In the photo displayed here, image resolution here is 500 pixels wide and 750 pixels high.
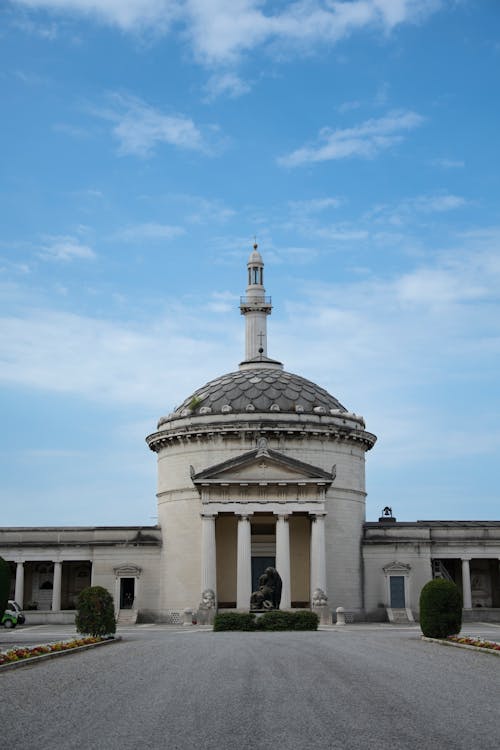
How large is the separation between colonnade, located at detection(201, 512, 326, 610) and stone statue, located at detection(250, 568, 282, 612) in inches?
351

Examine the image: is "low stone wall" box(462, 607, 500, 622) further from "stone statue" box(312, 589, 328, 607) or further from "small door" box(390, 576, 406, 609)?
"stone statue" box(312, 589, 328, 607)

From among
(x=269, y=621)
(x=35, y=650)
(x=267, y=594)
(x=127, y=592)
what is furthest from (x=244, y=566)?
(x=35, y=650)

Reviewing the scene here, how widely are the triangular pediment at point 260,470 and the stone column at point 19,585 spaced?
50.1ft

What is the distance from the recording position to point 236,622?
48031 millimetres

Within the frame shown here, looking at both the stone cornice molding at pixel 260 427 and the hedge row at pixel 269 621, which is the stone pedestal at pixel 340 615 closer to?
the stone cornice molding at pixel 260 427

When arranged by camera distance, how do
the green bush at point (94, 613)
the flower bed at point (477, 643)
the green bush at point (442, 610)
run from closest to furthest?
1. the flower bed at point (477, 643)
2. the green bush at point (442, 610)
3. the green bush at point (94, 613)

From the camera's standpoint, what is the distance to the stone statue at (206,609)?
61.6 meters

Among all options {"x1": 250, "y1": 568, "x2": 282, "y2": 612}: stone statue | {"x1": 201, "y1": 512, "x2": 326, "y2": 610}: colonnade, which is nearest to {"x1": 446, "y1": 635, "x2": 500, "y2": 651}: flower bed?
{"x1": 250, "y1": 568, "x2": 282, "y2": 612}: stone statue

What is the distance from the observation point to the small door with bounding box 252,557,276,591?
66938 millimetres

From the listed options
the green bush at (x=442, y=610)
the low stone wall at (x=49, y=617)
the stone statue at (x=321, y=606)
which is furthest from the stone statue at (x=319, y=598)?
the green bush at (x=442, y=610)

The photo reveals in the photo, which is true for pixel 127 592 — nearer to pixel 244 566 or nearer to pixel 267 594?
pixel 244 566

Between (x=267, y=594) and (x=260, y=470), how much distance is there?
1289cm

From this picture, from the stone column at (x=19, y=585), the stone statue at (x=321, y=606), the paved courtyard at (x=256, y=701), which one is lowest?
the paved courtyard at (x=256, y=701)

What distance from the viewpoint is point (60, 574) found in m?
70.4
